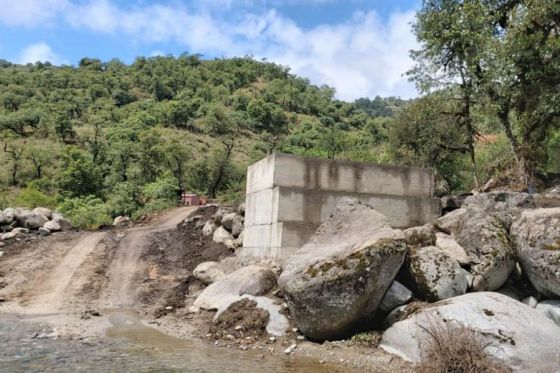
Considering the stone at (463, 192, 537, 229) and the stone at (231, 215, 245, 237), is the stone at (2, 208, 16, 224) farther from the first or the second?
the stone at (463, 192, 537, 229)

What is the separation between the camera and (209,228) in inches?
704

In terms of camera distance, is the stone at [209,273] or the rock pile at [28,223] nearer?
the stone at [209,273]

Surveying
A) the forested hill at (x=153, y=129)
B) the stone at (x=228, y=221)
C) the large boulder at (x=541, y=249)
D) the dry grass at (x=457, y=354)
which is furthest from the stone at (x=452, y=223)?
the forested hill at (x=153, y=129)

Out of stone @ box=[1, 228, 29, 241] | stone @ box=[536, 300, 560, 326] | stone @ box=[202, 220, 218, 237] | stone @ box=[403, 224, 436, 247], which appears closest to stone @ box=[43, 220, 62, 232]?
stone @ box=[1, 228, 29, 241]

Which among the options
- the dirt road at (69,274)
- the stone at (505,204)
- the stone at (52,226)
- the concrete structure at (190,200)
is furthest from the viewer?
the concrete structure at (190,200)

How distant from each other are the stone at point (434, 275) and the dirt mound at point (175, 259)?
17.7 feet

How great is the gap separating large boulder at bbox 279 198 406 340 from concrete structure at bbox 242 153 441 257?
8.35ft

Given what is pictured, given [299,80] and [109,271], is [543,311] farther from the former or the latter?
[299,80]

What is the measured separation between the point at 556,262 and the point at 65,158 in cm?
4571

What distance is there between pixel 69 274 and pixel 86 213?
14.1m

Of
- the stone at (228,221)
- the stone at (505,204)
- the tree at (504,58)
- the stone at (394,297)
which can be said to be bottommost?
the stone at (394,297)

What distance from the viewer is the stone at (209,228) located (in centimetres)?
1766

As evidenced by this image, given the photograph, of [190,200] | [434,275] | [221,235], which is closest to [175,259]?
[221,235]

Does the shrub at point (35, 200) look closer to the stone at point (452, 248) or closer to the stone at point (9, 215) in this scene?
the stone at point (9, 215)
